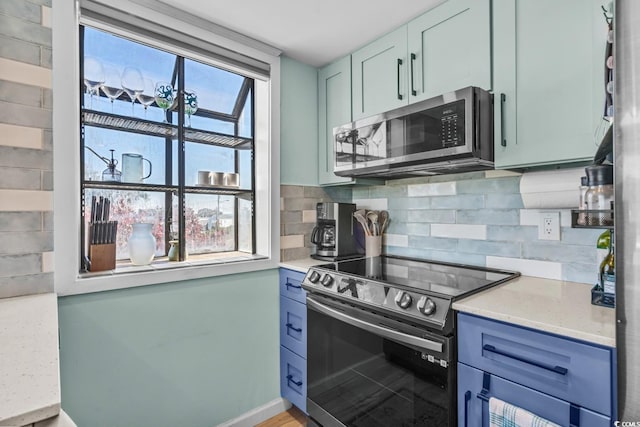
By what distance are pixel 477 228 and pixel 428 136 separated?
67 centimetres

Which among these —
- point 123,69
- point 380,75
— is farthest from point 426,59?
point 123,69

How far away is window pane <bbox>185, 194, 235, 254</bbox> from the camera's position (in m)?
1.98

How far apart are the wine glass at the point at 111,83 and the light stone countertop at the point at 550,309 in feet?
6.40

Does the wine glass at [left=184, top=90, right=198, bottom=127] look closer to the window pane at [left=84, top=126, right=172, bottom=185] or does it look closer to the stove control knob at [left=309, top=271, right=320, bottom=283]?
the window pane at [left=84, top=126, right=172, bottom=185]

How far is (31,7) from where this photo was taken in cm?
135

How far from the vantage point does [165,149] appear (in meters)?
1.88

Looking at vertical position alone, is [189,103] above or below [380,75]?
below

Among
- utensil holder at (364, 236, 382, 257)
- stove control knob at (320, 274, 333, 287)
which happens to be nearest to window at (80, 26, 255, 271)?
stove control knob at (320, 274, 333, 287)

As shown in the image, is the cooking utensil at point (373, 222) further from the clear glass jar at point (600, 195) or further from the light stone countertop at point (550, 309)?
the clear glass jar at point (600, 195)

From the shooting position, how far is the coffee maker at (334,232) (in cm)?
220

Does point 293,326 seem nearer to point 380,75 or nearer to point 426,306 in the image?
point 426,306

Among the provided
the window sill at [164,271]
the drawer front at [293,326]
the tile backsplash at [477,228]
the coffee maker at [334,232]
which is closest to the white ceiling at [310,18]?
the tile backsplash at [477,228]


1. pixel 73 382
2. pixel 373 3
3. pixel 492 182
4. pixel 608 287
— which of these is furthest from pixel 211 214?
pixel 608 287

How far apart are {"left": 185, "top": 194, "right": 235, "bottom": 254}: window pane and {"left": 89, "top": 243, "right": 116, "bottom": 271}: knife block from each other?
44 centimetres
